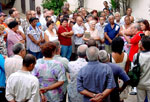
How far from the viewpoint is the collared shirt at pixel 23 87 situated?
12.6ft

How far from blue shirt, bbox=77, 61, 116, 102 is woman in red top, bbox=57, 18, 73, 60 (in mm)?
4641

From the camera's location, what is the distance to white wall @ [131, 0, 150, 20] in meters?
13.4

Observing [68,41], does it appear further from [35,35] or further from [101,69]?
[101,69]

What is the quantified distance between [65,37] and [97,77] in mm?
4818

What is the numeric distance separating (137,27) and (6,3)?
16417mm

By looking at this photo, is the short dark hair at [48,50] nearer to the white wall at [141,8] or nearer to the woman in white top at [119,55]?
the woman in white top at [119,55]

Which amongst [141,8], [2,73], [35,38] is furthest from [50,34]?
[141,8]

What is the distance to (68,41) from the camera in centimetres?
877

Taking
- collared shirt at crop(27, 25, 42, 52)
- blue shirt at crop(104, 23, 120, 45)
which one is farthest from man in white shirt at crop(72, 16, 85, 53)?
collared shirt at crop(27, 25, 42, 52)

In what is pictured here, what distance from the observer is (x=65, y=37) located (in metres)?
8.66

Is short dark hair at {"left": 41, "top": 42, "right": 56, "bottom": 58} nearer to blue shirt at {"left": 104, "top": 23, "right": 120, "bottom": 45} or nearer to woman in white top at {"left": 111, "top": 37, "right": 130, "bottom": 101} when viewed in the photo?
woman in white top at {"left": 111, "top": 37, "right": 130, "bottom": 101}

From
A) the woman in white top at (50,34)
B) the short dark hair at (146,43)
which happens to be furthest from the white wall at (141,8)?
the short dark hair at (146,43)

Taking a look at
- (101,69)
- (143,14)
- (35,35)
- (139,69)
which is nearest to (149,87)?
(139,69)

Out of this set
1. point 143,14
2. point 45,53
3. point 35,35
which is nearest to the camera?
point 45,53
